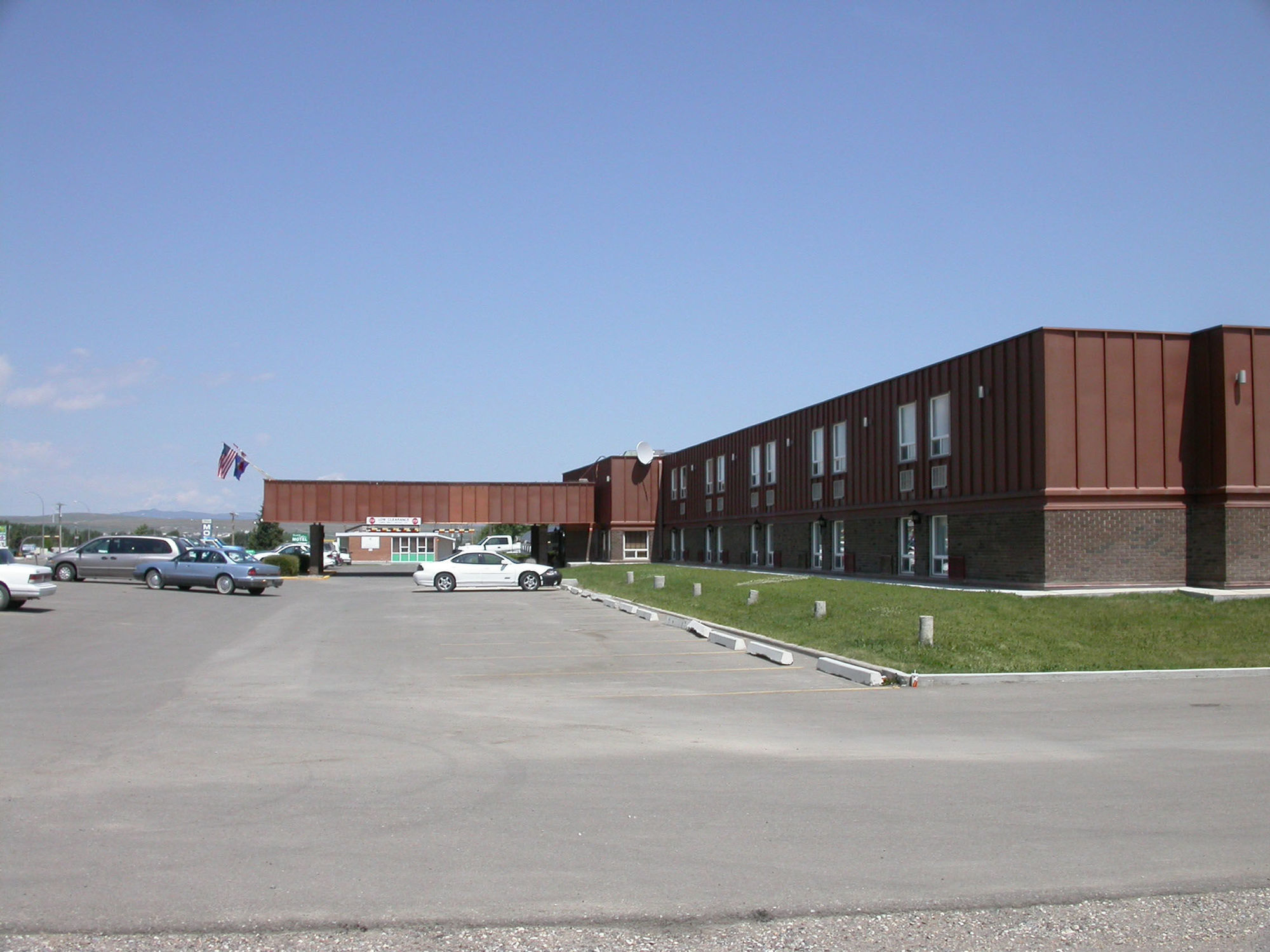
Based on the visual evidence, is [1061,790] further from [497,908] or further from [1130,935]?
[497,908]

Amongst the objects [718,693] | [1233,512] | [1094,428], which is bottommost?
Result: [718,693]

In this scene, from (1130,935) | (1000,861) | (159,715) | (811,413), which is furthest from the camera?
(811,413)

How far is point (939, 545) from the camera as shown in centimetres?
3103

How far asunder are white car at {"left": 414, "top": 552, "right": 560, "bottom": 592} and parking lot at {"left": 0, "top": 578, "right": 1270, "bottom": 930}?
23.3 metres

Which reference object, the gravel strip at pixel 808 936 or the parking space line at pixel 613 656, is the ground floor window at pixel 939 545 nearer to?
the parking space line at pixel 613 656

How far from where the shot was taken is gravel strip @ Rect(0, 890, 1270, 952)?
5.25 meters

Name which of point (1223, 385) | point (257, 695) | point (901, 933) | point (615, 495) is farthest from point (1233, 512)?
point (615, 495)

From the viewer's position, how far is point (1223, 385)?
25.3m

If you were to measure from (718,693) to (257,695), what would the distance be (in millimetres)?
5536

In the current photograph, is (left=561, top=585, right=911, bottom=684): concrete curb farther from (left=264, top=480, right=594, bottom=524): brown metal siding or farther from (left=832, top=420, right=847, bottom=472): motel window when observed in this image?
(left=264, top=480, right=594, bottom=524): brown metal siding

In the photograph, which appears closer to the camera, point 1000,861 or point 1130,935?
point 1130,935

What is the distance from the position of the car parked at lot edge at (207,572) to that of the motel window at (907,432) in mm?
19794

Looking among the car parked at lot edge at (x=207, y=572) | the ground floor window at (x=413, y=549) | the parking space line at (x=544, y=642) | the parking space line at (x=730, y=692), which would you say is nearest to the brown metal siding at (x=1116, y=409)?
the parking space line at (x=544, y=642)

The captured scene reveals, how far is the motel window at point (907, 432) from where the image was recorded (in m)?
32.2
